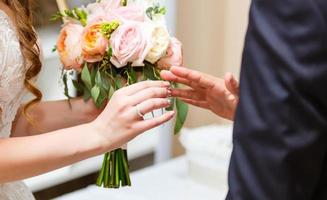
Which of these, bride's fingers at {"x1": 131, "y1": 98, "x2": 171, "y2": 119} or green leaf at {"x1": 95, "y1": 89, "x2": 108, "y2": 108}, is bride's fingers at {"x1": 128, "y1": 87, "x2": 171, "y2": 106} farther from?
green leaf at {"x1": 95, "y1": 89, "x2": 108, "y2": 108}

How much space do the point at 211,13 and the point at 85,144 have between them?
5.08 ft

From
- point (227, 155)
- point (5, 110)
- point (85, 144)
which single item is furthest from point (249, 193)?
point (227, 155)

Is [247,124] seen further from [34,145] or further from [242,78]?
[34,145]

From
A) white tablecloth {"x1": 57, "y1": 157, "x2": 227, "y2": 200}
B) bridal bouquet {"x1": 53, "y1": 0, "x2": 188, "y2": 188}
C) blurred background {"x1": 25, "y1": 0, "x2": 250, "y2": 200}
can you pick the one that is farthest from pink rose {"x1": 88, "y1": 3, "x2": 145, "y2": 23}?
white tablecloth {"x1": 57, "y1": 157, "x2": 227, "y2": 200}

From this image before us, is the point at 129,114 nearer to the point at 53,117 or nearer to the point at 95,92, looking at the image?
the point at 95,92

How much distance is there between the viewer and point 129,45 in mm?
1263

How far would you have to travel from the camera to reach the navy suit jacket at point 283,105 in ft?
2.13

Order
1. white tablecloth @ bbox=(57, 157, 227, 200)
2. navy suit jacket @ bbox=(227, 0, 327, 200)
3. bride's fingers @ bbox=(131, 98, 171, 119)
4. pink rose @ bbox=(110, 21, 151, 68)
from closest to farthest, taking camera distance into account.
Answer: navy suit jacket @ bbox=(227, 0, 327, 200)
bride's fingers @ bbox=(131, 98, 171, 119)
pink rose @ bbox=(110, 21, 151, 68)
white tablecloth @ bbox=(57, 157, 227, 200)

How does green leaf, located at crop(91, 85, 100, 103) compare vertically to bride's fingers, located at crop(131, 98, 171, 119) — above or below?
below

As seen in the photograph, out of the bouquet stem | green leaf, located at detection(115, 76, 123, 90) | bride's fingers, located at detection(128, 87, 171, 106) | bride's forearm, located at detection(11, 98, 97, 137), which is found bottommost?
the bouquet stem

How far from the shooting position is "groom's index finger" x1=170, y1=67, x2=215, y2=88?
124cm

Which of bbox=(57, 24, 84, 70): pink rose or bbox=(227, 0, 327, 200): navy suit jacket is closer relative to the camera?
bbox=(227, 0, 327, 200): navy suit jacket

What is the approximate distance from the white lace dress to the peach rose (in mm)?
152

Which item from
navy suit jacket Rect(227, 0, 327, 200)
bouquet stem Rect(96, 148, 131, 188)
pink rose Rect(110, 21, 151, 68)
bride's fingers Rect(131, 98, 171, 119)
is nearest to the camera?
navy suit jacket Rect(227, 0, 327, 200)
